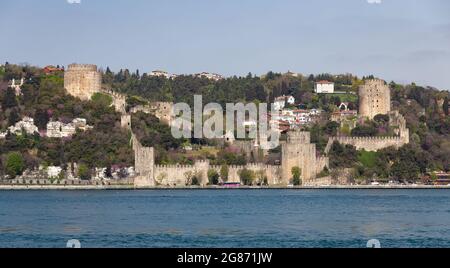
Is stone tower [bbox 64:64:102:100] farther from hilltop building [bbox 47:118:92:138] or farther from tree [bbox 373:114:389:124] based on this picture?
tree [bbox 373:114:389:124]

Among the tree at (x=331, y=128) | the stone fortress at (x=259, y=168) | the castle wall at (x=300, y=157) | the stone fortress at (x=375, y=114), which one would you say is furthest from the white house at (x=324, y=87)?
the castle wall at (x=300, y=157)

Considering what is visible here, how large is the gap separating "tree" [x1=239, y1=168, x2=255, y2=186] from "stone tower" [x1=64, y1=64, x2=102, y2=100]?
1582cm

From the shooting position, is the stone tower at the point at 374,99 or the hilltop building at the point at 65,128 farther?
the stone tower at the point at 374,99

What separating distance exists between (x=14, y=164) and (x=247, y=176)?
1431 cm

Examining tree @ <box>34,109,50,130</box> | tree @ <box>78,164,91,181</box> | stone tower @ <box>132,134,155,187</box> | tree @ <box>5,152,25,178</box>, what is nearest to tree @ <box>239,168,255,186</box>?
stone tower @ <box>132,134,155,187</box>

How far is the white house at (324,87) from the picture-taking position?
106625 millimetres

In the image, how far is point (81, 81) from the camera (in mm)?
79688

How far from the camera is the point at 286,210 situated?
1467 inches

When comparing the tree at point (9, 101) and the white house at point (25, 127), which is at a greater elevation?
the tree at point (9, 101)

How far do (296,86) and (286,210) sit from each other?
74041mm

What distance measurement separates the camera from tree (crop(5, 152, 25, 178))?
220 feet

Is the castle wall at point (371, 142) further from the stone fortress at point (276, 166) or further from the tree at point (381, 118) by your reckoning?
the tree at point (381, 118)

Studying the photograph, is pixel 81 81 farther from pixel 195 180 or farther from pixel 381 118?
pixel 381 118
